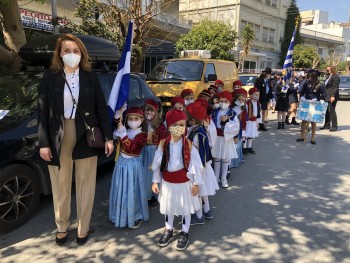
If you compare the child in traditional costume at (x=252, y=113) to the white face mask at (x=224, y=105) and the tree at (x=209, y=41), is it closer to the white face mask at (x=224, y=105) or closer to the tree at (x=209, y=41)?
the white face mask at (x=224, y=105)

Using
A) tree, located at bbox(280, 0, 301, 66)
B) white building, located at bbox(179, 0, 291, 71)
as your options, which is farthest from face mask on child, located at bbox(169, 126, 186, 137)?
tree, located at bbox(280, 0, 301, 66)

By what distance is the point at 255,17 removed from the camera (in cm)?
3809

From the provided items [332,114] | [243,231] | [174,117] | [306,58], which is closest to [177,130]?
[174,117]

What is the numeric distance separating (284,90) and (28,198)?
30.1 feet

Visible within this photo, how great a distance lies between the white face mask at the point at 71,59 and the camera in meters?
2.99

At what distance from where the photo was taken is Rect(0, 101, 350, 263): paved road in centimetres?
321

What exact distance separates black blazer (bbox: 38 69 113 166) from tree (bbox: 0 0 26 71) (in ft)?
10.8

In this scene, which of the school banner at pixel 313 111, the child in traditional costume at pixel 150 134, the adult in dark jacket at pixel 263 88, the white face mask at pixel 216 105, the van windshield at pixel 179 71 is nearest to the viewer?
the child in traditional costume at pixel 150 134

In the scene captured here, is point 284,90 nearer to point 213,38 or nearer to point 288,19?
point 213,38

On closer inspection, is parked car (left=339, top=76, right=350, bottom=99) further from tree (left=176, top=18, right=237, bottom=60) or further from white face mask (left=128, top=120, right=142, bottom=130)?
white face mask (left=128, top=120, right=142, bottom=130)

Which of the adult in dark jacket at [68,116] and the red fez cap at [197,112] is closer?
the adult in dark jacket at [68,116]

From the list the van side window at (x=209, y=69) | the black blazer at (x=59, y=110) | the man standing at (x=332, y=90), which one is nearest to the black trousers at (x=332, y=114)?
the man standing at (x=332, y=90)

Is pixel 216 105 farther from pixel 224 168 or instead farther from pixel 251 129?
pixel 251 129

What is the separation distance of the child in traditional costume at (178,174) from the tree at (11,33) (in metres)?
3.99
